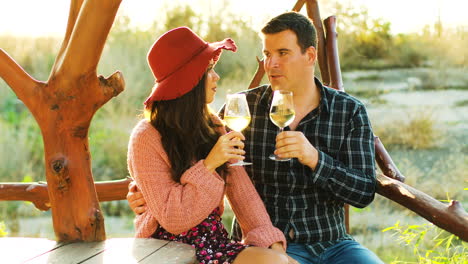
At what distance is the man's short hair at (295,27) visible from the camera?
2.86m

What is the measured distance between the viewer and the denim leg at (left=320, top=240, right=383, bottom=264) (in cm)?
262

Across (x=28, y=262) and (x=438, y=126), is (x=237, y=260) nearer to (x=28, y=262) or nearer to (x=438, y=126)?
(x=28, y=262)

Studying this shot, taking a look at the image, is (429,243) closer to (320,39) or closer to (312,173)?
(320,39)

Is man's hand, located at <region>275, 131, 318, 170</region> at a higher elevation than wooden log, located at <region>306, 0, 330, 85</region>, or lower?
lower

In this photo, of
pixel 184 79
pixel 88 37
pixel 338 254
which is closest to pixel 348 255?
pixel 338 254

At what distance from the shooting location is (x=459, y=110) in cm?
620

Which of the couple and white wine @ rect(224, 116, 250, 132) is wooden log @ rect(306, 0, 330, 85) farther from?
white wine @ rect(224, 116, 250, 132)

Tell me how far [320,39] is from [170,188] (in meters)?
1.89

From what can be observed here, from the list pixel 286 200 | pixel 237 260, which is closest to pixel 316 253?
pixel 286 200

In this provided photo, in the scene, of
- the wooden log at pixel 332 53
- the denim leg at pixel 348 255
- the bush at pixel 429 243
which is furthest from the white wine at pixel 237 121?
the wooden log at pixel 332 53

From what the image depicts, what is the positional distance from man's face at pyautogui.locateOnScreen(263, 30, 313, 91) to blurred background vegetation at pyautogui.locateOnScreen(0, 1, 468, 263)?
3498 millimetres

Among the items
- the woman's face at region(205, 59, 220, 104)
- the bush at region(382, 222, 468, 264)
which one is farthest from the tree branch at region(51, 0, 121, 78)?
the bush at region(382, 222, 468, 264)

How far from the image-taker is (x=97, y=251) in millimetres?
2178

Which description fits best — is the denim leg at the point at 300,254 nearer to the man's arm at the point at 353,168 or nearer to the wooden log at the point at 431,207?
the man's arm at the point at 353,168
